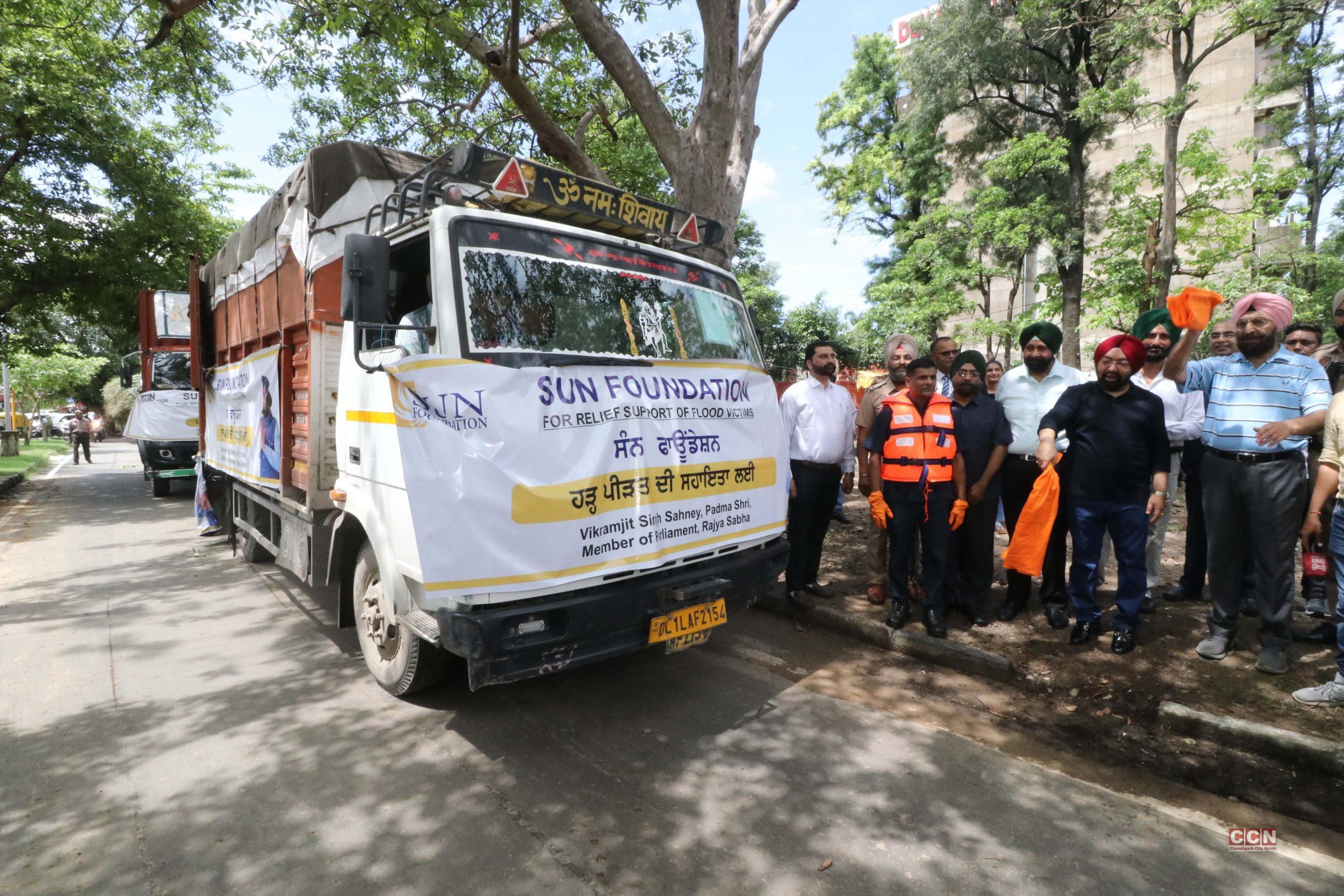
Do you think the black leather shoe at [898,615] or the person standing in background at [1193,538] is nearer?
the black leather shoe at [898,615]

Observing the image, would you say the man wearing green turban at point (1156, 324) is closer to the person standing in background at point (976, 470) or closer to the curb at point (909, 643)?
the person standing in background at point (976, 470)

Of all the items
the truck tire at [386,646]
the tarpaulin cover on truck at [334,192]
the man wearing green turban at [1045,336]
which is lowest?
the truck tire at [386,646]

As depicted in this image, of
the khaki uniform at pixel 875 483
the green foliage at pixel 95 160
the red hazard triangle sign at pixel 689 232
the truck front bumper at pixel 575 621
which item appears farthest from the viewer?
the green foliage at pixel 95 160

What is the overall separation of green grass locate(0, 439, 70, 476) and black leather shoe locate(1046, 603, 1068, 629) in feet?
61.6

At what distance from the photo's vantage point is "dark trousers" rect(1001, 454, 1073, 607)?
488 cm

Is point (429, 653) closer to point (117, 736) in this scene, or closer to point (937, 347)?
point (117, 736)

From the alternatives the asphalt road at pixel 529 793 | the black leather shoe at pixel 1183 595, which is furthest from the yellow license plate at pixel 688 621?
the black leather shoe at pixel 1183 595

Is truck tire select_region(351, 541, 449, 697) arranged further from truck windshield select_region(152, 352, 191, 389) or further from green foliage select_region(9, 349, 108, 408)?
green foliage select_region(9, 349, 108, 408)

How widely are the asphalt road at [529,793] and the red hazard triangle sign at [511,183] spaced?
2.70 m

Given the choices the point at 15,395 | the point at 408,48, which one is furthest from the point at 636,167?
the point at 15,395

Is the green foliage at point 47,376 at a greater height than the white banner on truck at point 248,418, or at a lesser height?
greater

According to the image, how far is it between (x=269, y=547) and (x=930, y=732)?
4951 millimetres

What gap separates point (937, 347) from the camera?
5.76 meters

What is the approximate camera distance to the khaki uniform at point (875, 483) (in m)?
5.24
